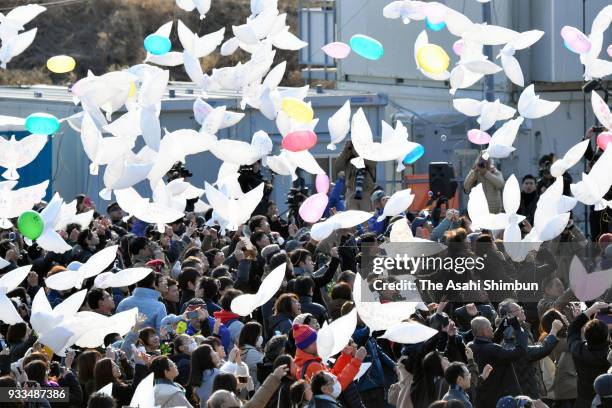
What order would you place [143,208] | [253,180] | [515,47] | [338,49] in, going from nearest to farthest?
[143,208]
[515,47]
[338,49]
[253,180]

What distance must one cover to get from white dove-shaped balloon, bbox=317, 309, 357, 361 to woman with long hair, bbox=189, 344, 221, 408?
1.95ft

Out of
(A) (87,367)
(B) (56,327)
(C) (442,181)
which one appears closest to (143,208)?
(B) (56,327)

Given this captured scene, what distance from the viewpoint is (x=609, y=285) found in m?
10.5

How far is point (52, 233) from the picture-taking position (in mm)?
10516

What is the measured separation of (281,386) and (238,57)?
95.6ft

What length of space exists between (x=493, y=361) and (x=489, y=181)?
5.43 m

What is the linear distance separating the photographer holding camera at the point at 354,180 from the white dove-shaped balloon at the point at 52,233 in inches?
184

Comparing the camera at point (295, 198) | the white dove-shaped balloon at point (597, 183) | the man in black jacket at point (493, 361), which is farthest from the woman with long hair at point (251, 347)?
the camera at point (295, 198)

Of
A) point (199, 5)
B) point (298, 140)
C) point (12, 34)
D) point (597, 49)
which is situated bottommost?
point (298, 140)

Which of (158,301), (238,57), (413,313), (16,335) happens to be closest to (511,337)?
(413,313)

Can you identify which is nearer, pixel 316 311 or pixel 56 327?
pixel 56 327

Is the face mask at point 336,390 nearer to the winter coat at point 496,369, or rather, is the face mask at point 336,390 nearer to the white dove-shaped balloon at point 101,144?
the winter coat at point 496,369

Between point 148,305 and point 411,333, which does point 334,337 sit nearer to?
point 411,333

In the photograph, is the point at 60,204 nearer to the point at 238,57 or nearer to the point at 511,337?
the point at 511,337
